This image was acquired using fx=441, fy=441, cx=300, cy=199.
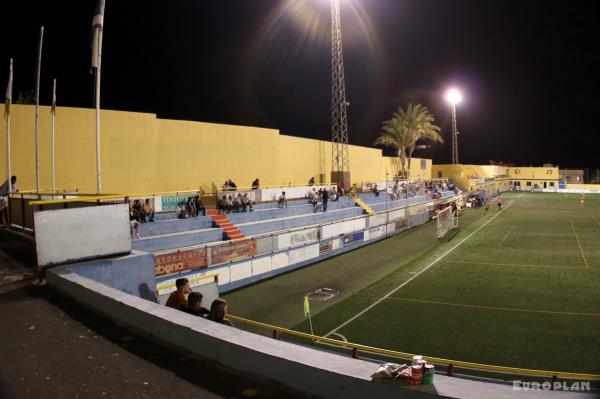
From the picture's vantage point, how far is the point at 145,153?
84.8 ft

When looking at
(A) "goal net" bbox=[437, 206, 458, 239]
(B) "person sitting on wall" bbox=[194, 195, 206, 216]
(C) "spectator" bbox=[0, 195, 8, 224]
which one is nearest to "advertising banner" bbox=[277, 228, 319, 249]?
(B) "person sitting on wall" bbox=[194, 195, 206, 216]

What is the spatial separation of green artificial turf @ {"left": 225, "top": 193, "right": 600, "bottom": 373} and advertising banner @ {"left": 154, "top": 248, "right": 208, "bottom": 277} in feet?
6.86

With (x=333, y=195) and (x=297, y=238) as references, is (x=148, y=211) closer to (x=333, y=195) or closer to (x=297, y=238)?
(x=297, y=238)

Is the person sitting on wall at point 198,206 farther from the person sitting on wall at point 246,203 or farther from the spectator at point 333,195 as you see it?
the spectator at point 333,195

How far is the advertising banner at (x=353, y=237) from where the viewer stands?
3069 centimetres

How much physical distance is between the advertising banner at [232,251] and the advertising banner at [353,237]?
9784 millimetres

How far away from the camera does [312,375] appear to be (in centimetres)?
406

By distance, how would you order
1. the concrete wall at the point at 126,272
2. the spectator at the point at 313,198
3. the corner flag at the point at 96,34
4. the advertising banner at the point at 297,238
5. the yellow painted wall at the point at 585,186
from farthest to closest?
1. the yellow painted wall at the point at 585,186
2. the spectator at the point at 313,198
3. the advertising banner at the point at 297,238
4. the corner flag at the point at 96,34
5. the concrete wall at the point at 126,272

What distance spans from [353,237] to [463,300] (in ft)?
45.6

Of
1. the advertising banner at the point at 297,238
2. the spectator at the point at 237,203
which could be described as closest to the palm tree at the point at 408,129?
the advertising banner at the point at 297,238

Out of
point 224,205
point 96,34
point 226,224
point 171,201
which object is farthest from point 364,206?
point 96,34

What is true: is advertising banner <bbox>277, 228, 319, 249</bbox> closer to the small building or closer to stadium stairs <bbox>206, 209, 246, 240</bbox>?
stadium stairs <bbox>206, 209, 246, 240</bbox>

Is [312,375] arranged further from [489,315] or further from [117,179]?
[117,179]

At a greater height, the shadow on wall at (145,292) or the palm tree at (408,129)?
the palm tree at (408,129)
